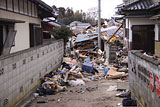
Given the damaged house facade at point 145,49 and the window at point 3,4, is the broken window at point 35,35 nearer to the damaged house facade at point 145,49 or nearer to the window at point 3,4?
the window at point 3,4

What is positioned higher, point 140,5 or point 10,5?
point 140,5

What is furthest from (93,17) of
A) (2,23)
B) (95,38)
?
(2,23)

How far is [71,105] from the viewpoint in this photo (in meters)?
8.30

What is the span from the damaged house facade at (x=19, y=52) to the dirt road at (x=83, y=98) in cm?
102

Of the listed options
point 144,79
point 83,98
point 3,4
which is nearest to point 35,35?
point 3,4

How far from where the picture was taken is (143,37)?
1847cm

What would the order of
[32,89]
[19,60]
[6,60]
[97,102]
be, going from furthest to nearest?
[32,89], [97,102], [19,60], [6,60]

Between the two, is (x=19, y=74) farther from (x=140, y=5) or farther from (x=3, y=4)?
(x=140, y=5)

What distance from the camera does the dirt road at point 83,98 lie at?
8.28 m

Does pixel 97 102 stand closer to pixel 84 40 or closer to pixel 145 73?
pixel 145 73

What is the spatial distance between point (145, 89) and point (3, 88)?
382 cm

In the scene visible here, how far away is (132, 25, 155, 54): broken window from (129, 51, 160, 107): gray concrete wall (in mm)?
11347

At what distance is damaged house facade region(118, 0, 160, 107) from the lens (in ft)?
17.5

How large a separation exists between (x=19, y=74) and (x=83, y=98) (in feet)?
9.29
